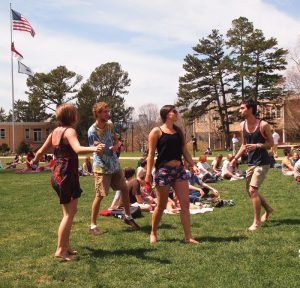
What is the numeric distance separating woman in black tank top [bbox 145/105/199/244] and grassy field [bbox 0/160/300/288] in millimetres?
561

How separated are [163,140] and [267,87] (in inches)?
1620

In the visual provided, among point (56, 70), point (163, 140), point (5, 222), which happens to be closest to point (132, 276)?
point (163, 140)

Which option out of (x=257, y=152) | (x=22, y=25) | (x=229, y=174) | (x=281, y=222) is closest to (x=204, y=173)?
(x=229, y=174)

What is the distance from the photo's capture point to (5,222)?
26.1 ft

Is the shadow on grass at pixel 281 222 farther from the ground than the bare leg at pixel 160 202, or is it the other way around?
the bare leg at pixel 160 202

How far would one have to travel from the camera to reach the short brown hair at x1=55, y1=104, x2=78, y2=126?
5.19m

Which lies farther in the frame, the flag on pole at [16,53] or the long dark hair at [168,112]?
the flag on pole at [16,53]

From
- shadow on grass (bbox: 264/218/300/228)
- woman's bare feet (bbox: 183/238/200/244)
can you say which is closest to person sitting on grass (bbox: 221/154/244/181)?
shadow on grass (bbox: 264/218/300/228)

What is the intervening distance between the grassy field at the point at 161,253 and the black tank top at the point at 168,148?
3.70ft

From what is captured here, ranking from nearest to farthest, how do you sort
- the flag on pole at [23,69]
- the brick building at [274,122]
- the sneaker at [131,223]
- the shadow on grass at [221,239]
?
1. the shadow on grass at [221,239]
2. the sneaker at [131,223]
3. the flag on pole at [23,69]
4. the brick building at [274,122]

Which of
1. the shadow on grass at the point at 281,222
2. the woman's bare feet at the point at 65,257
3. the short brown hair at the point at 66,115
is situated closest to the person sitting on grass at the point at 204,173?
the shadow on grass at the point at 281,222

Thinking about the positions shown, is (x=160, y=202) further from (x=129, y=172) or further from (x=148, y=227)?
(x=129, y=172)

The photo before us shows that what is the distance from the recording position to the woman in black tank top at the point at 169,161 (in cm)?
576

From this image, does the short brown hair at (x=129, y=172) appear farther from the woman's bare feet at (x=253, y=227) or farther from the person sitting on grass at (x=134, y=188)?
the woman's bare feet at (x=253, y=227)
